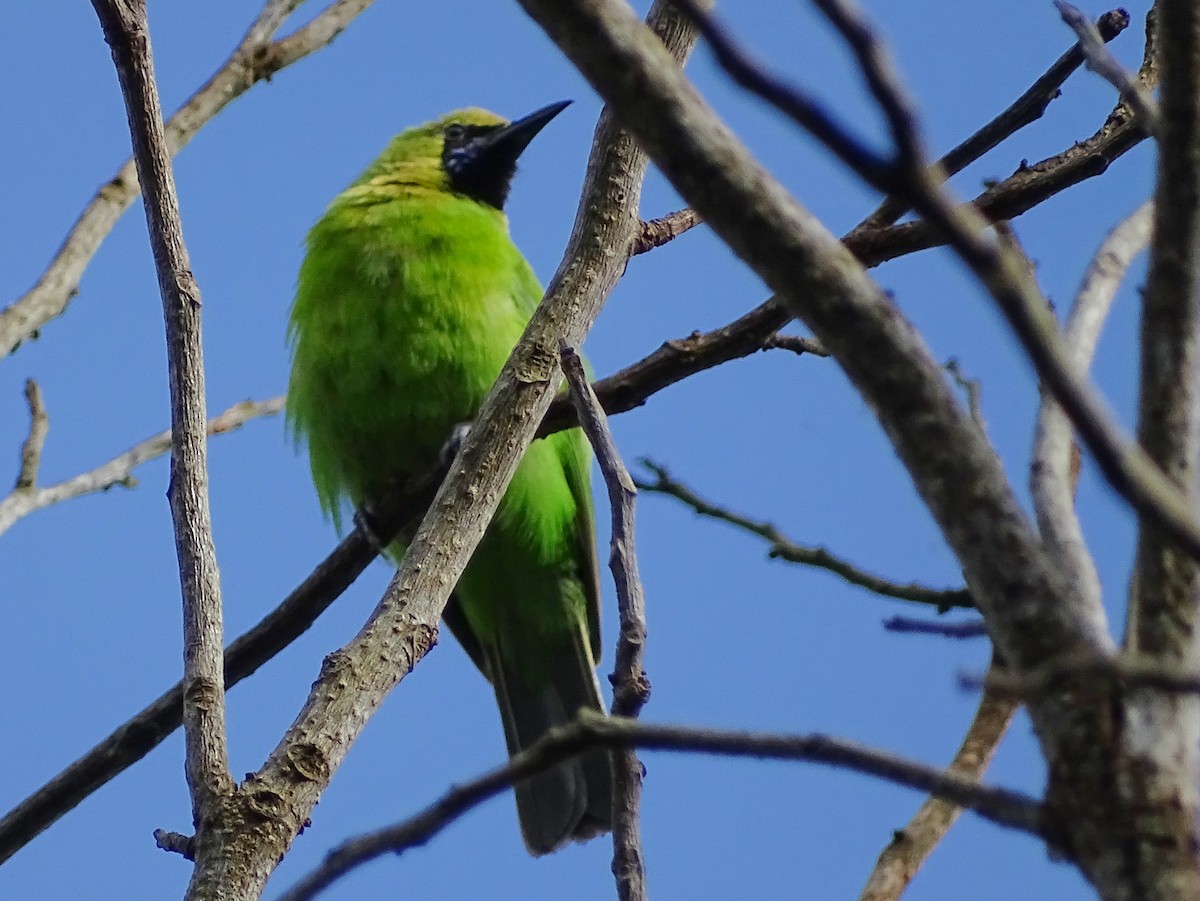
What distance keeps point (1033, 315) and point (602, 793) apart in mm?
5143

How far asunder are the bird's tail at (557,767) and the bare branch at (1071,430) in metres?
4.18

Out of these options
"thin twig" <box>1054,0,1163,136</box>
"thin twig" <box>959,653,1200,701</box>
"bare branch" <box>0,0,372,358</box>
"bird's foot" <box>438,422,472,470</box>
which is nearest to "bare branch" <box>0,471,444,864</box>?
"bird's foot" <box>438,422,472,470</box>

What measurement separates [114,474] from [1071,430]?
438 centimetres

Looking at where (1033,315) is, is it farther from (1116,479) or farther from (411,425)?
(411,425)

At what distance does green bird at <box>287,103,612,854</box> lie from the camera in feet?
19.0

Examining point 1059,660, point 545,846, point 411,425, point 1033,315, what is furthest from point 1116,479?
point 545,846

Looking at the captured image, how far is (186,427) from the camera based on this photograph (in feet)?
10.1

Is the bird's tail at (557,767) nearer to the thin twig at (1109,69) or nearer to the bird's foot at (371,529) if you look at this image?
the bird's foot at (371,529)

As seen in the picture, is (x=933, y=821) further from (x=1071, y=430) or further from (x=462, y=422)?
(x=462, y=422)

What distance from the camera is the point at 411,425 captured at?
5816 millimetres

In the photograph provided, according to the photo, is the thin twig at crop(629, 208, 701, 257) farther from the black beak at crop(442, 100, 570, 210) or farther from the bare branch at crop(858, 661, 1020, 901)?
the black beak at crop(442, 100, 570, 210)

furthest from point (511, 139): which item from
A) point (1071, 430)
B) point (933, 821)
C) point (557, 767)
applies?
point (1071, 430)

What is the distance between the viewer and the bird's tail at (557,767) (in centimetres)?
609

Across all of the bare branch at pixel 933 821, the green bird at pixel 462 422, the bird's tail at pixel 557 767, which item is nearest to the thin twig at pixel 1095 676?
the bare branch at pixel 933 821
